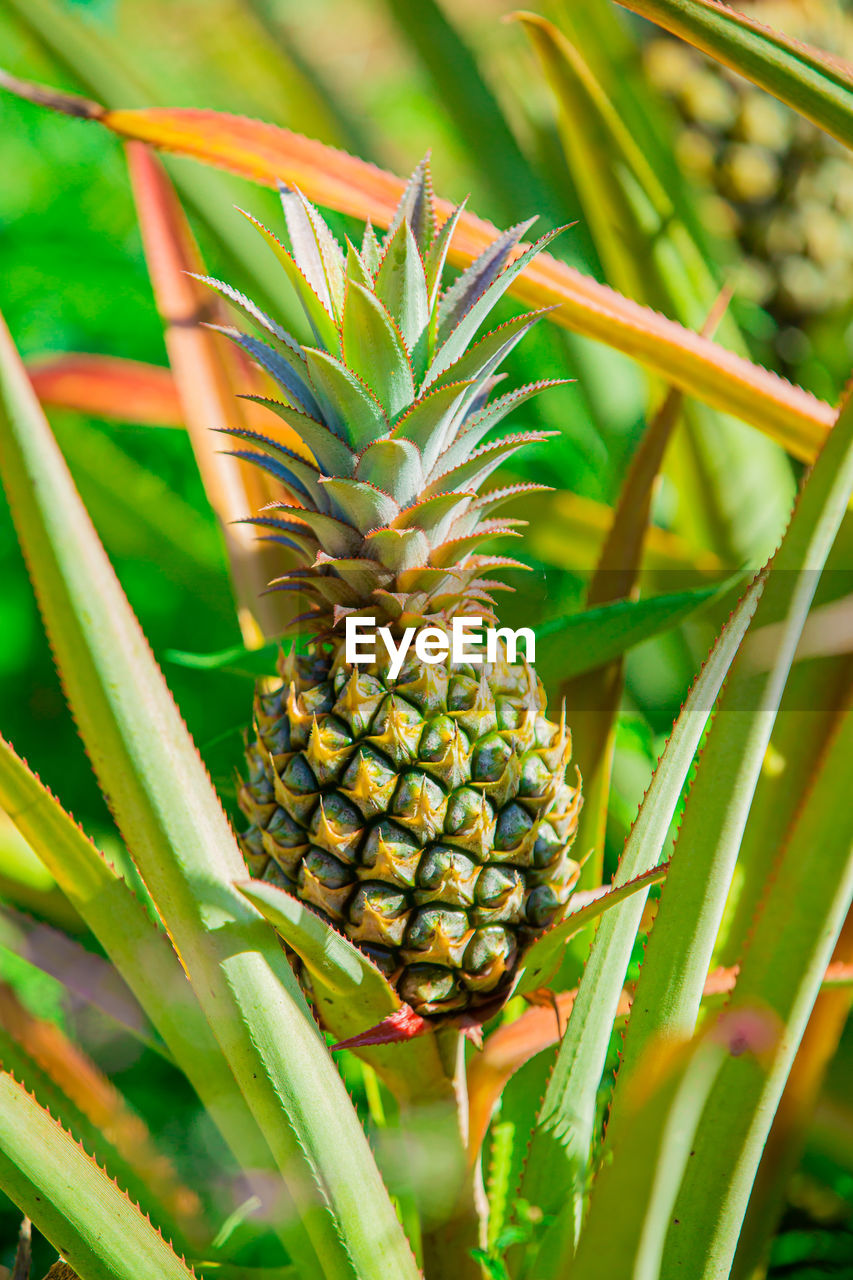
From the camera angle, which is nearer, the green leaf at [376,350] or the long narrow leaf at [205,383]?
the green leaf at [376,350]

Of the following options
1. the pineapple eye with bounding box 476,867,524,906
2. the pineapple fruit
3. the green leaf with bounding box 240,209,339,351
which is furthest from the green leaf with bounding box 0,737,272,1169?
the pineapple fruit

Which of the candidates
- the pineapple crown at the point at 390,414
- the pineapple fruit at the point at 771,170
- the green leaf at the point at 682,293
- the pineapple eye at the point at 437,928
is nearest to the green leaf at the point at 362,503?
the pineapple crown at the point at 390,414

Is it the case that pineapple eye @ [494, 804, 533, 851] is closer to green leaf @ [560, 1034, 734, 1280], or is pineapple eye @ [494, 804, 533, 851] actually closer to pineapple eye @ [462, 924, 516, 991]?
pineapple eye @ [462, 924, 516, 991]

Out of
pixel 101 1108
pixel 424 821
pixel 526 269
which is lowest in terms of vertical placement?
pixel 101 1108

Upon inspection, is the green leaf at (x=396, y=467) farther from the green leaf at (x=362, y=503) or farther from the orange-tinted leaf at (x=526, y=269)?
the orange-tinted leaf at (x=526, y=269)

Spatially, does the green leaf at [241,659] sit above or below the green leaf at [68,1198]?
above

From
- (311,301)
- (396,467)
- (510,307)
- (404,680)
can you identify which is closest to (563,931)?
(404,680)

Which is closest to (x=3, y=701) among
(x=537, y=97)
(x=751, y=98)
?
(x=537, y=97)

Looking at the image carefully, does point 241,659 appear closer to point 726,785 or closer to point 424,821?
point 424,821
